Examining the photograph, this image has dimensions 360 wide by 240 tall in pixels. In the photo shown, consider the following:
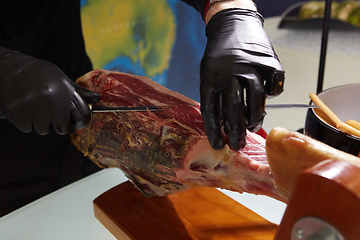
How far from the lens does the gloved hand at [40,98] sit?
814 mm

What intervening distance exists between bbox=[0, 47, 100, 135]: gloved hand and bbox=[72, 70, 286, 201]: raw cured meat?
0.15 meters

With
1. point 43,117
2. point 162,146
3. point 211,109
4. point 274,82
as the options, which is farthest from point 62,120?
point 274,82

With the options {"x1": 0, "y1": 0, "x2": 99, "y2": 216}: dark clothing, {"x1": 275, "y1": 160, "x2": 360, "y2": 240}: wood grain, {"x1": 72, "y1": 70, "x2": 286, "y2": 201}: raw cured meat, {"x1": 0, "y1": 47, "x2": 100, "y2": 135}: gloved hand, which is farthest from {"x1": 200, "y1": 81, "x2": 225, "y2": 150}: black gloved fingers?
{"x1": 0, "y1": 0, "x2": 99, "y2": 216}: dark clothing

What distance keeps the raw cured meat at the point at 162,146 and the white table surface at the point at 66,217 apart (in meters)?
0.20

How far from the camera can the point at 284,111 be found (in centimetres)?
261

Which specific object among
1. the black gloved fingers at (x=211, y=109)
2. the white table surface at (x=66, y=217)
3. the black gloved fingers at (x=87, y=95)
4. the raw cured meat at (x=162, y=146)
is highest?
the black gloved fingers at (x=211, y=109)

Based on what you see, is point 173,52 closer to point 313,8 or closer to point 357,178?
point 313,8

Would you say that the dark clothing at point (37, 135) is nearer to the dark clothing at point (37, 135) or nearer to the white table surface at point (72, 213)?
the dark clothing at point (37, 135)

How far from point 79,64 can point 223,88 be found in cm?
95

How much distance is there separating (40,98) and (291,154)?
2.21ft

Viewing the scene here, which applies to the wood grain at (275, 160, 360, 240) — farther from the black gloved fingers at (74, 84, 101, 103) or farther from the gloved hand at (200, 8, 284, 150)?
the black gloved fingers at (74, 84, 101, 103)

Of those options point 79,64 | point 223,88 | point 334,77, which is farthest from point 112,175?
point 334,77

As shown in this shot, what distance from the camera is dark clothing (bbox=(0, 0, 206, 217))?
1.17m

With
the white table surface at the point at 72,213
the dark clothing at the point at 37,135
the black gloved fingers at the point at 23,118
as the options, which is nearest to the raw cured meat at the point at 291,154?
the white table surface at the point at 72,213
